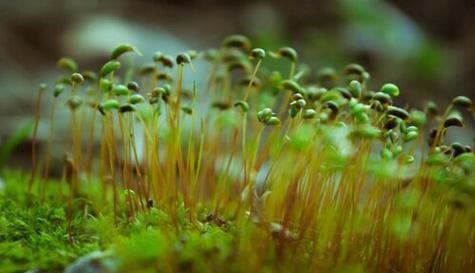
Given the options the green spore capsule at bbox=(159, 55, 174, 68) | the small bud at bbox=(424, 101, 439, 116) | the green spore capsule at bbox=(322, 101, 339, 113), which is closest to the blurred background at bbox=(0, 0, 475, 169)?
the green spore capsule at bbox=(159, 55, 174, 68)

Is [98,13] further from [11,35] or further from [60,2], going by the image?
[11,35]

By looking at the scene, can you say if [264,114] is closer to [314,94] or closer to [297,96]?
[297,96]

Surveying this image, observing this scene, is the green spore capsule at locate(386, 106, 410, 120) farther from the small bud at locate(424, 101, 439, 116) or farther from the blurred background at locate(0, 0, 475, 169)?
the blurred background at locate(0, 0, 475, 169)

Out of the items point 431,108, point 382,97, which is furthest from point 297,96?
point 431,108

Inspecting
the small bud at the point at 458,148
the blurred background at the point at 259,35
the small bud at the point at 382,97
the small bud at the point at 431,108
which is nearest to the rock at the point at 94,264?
the small bud at the point at 382,97

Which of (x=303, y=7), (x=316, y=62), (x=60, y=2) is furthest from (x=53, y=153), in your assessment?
(x=303, y=7)

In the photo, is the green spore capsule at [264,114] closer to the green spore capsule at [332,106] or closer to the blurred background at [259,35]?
the green spore capsule at [332,106]
